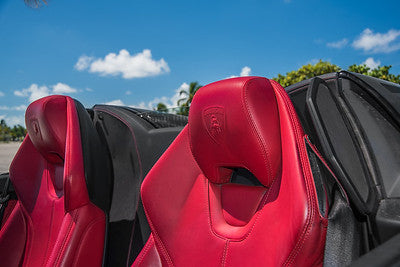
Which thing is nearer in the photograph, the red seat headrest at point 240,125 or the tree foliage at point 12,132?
the red seat headrest at point 240,125

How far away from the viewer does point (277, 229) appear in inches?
33.6

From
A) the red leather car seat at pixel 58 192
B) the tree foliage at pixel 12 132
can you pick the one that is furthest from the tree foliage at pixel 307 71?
the tree foliage at pixel 12 132

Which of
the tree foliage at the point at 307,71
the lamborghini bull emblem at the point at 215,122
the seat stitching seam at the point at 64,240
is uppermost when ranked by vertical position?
the tree foliage at the point at 307,71

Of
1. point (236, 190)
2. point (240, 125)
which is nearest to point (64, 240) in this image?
point (236, 190)

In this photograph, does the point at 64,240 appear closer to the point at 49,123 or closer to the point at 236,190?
the point at 49,123

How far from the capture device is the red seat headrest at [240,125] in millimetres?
906

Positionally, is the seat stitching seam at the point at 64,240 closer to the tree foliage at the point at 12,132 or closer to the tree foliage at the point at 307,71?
the tree foliage at the point at 307,71

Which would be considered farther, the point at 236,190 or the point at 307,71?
the point at 307,71

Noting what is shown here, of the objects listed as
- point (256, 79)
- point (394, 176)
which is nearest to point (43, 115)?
point (256, 79)

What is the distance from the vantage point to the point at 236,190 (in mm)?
1114

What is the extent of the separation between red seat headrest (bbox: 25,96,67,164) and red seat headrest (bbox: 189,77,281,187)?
0.85 meters

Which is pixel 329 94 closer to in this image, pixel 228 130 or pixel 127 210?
pixel 228 130

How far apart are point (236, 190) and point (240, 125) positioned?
0.97 ft

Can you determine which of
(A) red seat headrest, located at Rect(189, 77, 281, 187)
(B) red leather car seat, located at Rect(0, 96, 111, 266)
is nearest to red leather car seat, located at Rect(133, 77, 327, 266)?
(A) red seat headrest, located at Rect(189, 77, 281, 187)
